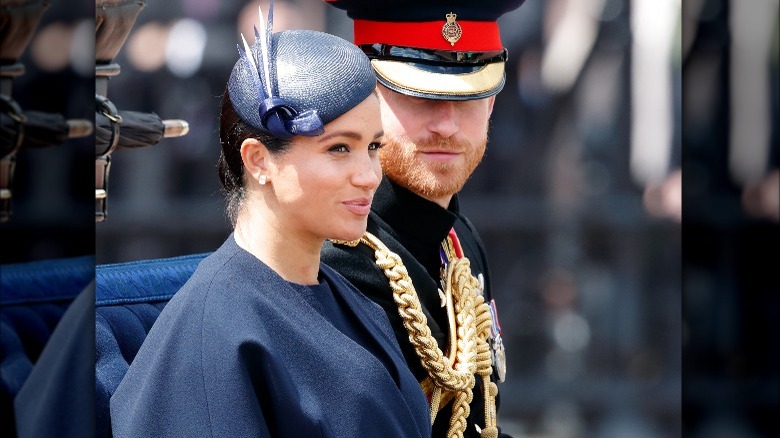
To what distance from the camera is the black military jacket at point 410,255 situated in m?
1.98

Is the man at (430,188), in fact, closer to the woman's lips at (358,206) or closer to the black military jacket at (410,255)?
the black military jacket at (410,255)

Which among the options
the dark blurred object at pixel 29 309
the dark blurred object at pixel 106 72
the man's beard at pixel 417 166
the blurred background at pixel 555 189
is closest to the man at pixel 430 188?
the man's beard at pixel 417 166

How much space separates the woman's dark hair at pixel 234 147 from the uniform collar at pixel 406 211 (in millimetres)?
513

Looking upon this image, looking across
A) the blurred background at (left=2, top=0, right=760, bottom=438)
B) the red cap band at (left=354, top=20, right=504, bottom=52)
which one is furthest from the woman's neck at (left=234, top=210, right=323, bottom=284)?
the blurred background at (left=2, top=0, right=760, bottom=438)

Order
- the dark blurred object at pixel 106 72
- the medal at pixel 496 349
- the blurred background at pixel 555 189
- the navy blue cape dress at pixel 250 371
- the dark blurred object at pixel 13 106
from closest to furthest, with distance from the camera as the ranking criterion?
the dark blurred object at pixel 13 106
the navy blue cape dress at pixel 250 371
the dark blurred object at pixel 106 72
the medal at pixel 496 349
the blurred background at pixel 555 189

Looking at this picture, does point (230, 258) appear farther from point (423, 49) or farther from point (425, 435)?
point (423, 49)

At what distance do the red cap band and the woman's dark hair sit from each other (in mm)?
614

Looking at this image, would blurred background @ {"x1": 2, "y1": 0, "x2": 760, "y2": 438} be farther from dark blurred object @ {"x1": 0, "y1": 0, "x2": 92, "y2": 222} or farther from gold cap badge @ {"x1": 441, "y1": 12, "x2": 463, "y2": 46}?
dark blurred object @ {"x1": 0, "y1": 0, "x2": 92, "y2": 222}

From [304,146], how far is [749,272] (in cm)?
73

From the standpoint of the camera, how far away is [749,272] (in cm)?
87

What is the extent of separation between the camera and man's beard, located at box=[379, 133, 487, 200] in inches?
82.0

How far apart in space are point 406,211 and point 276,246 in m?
0.61

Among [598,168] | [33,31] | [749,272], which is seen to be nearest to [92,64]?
[33,31]

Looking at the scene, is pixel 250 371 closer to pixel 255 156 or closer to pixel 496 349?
pixel 255 156
